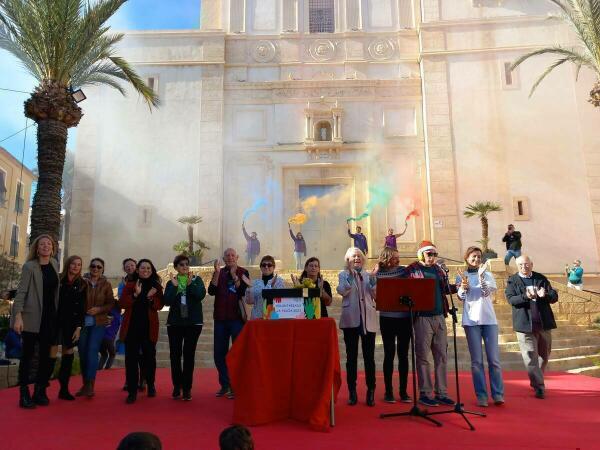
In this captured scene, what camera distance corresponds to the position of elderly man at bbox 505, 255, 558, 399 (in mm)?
6051

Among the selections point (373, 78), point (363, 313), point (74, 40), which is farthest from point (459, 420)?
point (373, 78)

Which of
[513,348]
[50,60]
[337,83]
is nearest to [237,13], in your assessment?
[337,83]

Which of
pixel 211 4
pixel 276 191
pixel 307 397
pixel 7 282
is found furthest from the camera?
pixel 211 4

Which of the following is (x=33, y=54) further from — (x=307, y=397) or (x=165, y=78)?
(x=165, y=78)

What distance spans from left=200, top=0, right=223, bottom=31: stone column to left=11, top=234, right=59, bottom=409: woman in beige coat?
67.4ft

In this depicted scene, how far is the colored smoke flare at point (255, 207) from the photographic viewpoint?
21.2 meters

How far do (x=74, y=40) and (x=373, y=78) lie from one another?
14.7 m

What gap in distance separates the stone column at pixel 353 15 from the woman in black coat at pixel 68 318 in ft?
67.1

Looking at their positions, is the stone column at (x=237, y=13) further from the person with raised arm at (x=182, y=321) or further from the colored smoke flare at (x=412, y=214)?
the person with raised arm at (x=182, y=321)

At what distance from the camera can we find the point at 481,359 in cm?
555

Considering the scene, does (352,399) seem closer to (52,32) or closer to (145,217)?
(52,32)

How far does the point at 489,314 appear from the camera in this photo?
5672mm

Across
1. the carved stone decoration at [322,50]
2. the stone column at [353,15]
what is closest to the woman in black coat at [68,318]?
the carved stone decoration at [322,50]

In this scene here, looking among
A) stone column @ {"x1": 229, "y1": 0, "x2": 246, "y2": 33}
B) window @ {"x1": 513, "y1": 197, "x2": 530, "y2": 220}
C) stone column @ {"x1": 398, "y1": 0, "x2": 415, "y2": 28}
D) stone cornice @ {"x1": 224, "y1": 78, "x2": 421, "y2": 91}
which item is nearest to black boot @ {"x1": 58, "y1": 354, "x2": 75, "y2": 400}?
stone cornice @ {"x1": 224, "y1": 78, "x2": 421, "y2": 91}
